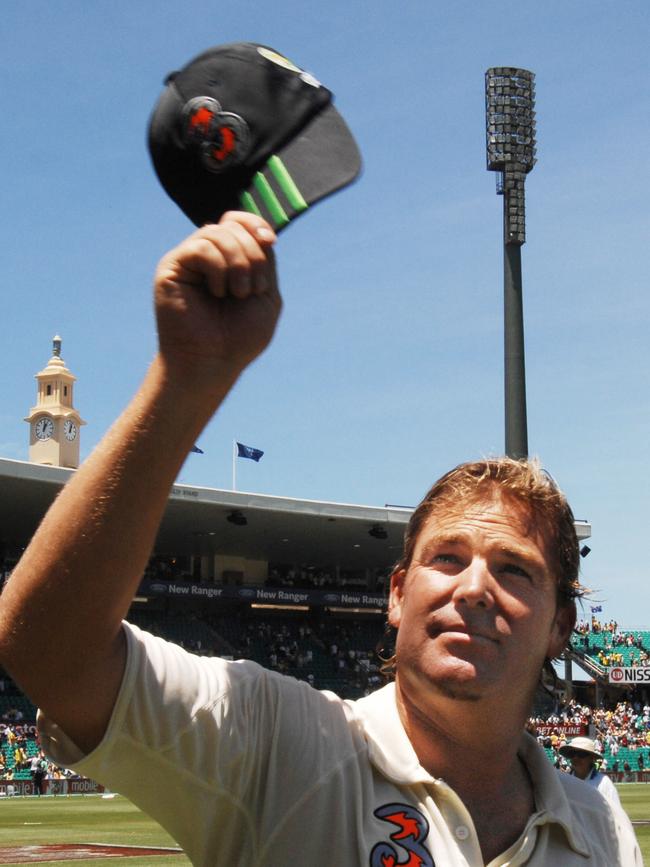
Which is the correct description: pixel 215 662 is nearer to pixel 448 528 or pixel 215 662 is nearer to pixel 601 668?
pixel 448 528

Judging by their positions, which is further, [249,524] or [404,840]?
[249,524]

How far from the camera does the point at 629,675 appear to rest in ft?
168

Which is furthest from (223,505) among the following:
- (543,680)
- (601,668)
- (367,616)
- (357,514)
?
(543,680)

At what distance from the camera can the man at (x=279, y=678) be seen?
6.07 feet

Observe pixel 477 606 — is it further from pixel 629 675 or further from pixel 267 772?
pixel 629 675

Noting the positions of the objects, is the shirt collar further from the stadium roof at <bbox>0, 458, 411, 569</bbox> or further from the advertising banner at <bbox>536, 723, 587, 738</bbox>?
the advertising banner at <bbox>536, 723, 587, 738</bbox>

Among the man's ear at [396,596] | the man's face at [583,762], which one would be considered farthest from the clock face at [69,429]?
the man's ear at [396,596]

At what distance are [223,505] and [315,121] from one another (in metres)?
41.6

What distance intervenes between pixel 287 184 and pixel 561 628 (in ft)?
4.21

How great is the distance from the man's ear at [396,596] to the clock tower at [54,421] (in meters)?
88.4

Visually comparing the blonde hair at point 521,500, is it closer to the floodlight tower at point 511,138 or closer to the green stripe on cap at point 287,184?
the green stripe on cap at point 287,184

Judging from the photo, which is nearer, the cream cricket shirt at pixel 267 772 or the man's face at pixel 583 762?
the cream cricket shirt at pixel 267 772

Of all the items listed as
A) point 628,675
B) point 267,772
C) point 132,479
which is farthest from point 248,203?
point 628,675

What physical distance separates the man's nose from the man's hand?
2.54 ft
